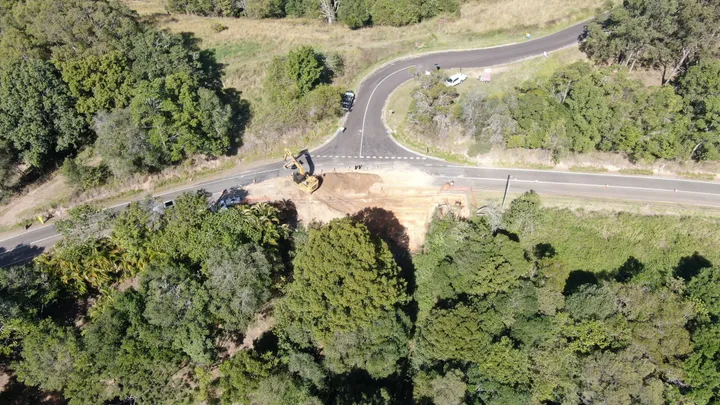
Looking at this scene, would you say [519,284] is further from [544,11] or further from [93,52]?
[93,52]

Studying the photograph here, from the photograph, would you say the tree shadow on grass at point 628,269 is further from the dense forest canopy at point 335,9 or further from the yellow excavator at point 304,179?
the dense forest canopy at point 335,9

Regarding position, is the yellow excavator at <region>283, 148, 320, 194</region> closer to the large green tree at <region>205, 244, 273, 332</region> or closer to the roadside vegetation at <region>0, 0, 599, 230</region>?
the roadside vegetation at <region>0, 0, 599, 230</region>

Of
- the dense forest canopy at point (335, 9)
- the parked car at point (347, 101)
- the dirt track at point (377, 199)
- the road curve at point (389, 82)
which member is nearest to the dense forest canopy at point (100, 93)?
the dirt track at point (377, 199)

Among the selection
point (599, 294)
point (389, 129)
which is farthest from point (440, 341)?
point (389, 129)

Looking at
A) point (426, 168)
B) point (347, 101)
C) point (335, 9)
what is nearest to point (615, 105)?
point (426, 168)

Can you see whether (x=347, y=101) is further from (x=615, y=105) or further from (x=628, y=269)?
(x=628, y=269)
